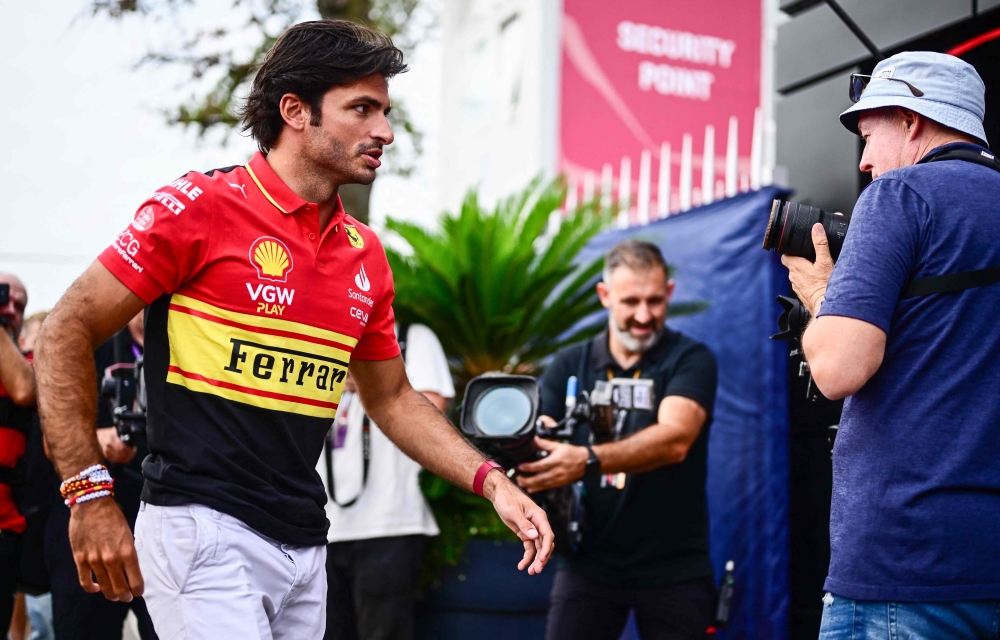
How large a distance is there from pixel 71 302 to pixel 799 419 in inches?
134

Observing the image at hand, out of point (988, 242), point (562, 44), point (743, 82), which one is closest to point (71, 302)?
point (988, 242)

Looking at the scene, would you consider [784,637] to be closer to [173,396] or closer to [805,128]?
[805,128]

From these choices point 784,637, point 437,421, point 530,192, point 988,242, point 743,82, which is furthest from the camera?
point 743,82

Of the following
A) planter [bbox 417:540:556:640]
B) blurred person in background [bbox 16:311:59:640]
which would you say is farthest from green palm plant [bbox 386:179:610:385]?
blurred person in background [bbox 16:311:59:640]

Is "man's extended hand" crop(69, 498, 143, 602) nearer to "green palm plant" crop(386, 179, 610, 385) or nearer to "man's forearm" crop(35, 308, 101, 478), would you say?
"man's forearm" crop(35, 308, 101, 478)

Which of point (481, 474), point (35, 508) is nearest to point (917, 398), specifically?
point (481, 474)

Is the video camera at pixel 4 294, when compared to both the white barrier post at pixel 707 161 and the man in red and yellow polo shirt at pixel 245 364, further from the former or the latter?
the white barrier post at pixel 707 161

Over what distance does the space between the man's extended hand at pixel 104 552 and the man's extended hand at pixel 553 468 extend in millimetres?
1756

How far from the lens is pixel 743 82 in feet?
56.2

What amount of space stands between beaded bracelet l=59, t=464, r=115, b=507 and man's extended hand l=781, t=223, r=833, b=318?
5.49 ft

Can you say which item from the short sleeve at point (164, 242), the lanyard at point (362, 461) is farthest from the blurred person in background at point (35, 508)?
the short sleeve at point (164, 242)

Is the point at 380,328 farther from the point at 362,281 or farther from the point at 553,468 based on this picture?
the point at 553,468

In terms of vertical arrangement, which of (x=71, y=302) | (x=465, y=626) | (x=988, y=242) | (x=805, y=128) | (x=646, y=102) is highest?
(x=646, y=102)

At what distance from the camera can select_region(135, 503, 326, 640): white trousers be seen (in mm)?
2385
